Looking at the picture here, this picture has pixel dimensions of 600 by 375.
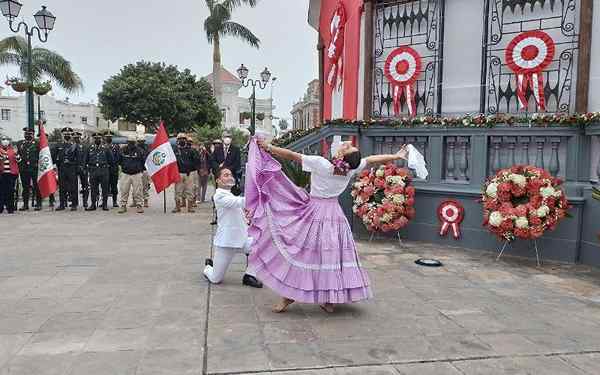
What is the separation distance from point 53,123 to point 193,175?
65.5 m

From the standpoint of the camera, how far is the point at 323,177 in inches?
199

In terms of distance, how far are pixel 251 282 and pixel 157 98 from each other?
131ft

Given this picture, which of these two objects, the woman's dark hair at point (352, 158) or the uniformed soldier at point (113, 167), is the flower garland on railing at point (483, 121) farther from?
the uniformed soldier at point (113, 167)

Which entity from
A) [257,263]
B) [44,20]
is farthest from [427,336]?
[44,20]

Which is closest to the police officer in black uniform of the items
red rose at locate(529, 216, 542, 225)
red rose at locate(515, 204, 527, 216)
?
red rose at locate(515, 204, 527, 216)

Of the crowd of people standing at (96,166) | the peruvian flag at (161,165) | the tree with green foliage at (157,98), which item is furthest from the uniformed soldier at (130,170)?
the tree with green foliage at (157,98)

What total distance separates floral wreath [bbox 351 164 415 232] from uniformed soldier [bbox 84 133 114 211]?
7.08 metres

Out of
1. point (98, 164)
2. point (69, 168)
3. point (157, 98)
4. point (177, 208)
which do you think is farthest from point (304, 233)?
point (157, 98)

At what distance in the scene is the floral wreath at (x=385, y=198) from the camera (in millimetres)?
8562

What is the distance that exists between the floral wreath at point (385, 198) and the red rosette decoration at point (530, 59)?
2292 millimetres

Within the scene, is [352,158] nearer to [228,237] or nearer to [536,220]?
[228,237]

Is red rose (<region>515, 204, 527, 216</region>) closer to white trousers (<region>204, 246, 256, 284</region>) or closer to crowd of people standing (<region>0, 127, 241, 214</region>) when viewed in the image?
white trousers (<region>204, 246, 256, 284</region>)

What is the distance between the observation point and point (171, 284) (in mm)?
6055

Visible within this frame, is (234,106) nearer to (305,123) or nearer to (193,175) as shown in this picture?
(305,123)
